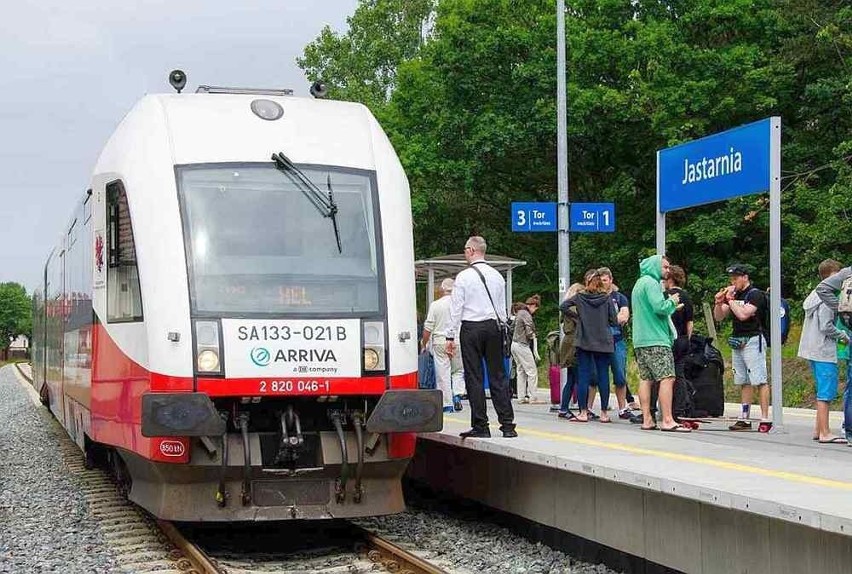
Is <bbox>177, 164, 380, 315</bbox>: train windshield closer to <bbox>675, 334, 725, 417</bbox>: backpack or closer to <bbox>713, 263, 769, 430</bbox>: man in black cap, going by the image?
<bbox>713, 263, 769, 430</bbox>: man in black cap

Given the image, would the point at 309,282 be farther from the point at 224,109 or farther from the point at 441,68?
the point at 441,68

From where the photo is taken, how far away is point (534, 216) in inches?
692

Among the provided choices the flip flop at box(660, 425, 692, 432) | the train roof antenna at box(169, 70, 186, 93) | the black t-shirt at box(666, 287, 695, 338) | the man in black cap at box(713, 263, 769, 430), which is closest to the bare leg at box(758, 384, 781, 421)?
the man in black cap at box(713, 263, 769, 430)

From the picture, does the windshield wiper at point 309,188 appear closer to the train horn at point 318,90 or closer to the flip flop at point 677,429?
the train horn at point 318,90

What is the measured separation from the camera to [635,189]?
1355 inches

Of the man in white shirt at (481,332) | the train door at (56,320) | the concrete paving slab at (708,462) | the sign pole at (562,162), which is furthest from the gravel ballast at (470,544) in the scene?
the sign pole at (562,162)

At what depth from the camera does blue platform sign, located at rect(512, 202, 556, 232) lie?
17.3 metres

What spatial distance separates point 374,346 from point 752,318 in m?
4.18

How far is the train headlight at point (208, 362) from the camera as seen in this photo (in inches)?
328

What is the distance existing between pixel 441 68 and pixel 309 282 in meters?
27.0

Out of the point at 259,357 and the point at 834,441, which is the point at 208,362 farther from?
the point at 834,441

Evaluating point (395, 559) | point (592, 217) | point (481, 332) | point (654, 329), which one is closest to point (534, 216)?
point (592, 217)

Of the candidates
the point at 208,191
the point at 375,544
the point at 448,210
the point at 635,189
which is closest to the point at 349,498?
the point at 375,544

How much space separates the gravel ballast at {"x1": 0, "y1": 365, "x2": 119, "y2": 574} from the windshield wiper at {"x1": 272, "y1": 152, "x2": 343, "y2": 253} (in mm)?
2820
